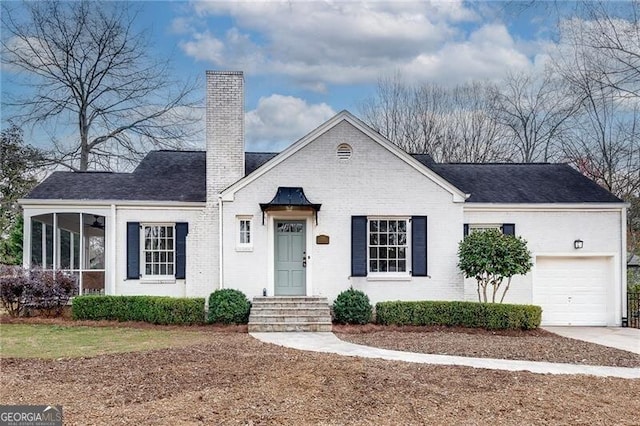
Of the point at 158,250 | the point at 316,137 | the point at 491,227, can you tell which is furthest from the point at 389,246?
the point at 158,250

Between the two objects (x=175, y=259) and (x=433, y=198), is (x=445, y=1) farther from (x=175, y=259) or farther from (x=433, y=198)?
(x=175, y=259)

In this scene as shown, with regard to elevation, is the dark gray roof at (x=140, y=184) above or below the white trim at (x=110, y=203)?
above

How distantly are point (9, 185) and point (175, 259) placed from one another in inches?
591

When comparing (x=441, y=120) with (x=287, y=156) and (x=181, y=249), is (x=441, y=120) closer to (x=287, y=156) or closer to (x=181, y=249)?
(x=287, y=156)

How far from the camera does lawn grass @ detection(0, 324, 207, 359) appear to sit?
9.05 m

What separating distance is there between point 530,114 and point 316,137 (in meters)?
18.9

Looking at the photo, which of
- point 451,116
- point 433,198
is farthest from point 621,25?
point 451,116

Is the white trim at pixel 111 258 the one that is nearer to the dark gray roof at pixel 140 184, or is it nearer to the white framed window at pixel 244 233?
the dark gray roof at pixel 140 184

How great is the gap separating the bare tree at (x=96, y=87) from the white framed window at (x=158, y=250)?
36.6ft

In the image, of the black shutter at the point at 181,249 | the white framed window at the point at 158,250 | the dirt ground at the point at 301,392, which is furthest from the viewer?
the white framed window at the point at 158,250

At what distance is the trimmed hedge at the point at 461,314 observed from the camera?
40.2 ft

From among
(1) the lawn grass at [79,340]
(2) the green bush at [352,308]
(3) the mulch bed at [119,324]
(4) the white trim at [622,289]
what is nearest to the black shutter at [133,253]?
(3) the mulch bed at [119,324]

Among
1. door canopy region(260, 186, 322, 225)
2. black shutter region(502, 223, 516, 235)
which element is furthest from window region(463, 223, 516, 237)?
door canopy region(260, 186, 322, 225)

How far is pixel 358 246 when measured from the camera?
1340 cm
